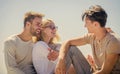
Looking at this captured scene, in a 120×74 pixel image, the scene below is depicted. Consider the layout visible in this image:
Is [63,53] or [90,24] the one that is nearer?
[90,24]

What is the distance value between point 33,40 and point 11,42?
0.35 meters

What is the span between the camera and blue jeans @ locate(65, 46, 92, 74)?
3982mm

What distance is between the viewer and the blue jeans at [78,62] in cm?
398

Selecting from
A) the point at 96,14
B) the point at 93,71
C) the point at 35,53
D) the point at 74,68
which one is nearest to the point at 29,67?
the point at 35,53

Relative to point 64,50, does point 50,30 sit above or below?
above

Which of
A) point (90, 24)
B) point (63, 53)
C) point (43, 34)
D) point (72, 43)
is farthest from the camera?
point (43, 34)

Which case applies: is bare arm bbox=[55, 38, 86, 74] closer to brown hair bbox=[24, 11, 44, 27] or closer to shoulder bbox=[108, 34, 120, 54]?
shoulder bbox=[108, 34, 120, 54]

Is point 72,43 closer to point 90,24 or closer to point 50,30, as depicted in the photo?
point 90,24

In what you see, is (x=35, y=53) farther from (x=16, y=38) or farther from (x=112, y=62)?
(x=112, y=62)

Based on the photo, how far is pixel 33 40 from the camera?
4.61 metres

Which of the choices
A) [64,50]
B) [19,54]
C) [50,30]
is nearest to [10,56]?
[19,54]

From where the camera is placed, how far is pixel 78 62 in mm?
3990

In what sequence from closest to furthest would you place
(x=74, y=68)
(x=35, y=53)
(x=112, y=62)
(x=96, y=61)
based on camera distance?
1. (x=112, y=62)
2. (x=96, y=61)
3. (x=74, y=68)
4. (x=35, y=53)

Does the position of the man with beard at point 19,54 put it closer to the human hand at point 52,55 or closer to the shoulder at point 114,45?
the human hand at point 52,55
